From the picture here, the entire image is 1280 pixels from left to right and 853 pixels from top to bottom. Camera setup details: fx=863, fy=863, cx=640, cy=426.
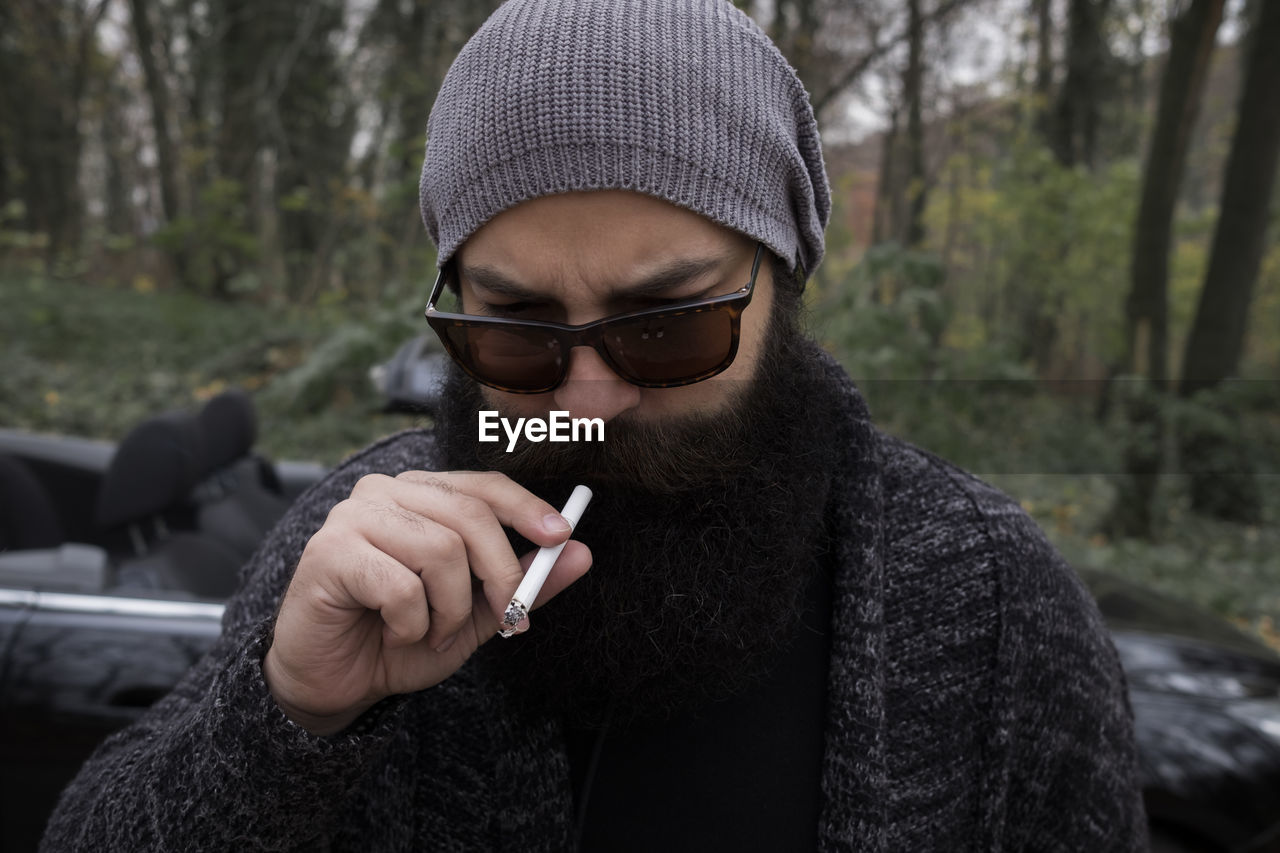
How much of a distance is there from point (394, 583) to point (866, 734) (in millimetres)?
752

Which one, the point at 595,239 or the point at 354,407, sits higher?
the point at 595,239

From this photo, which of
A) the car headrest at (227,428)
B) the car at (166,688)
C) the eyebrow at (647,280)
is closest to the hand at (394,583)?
the eyebrow at (647,280)

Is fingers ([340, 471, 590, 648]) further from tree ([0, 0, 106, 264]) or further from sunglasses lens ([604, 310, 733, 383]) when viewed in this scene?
tree ([0, 0, 106, 264])

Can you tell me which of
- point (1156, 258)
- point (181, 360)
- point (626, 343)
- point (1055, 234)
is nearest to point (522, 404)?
point (626, 343)

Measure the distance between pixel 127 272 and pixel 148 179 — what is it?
3.20 m

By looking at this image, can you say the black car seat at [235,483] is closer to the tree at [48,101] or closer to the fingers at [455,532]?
the fingers at [455,532]

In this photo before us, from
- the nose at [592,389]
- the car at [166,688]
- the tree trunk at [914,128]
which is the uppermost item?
the tree trunk at [914,128]

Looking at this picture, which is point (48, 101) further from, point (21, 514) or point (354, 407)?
point (21, 514)

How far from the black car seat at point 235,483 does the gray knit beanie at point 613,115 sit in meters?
2.46

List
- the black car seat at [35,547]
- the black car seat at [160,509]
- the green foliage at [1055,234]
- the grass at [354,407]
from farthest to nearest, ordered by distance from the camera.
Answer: the green foliage at [1055,234]
the grass at [354,407]
the black car seat at [160,509]
the black car seat at [35,547]

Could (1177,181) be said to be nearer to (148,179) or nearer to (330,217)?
(330,217)

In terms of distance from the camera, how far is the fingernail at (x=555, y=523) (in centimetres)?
108

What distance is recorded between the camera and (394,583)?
104 centimetres

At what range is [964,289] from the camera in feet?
56.7
